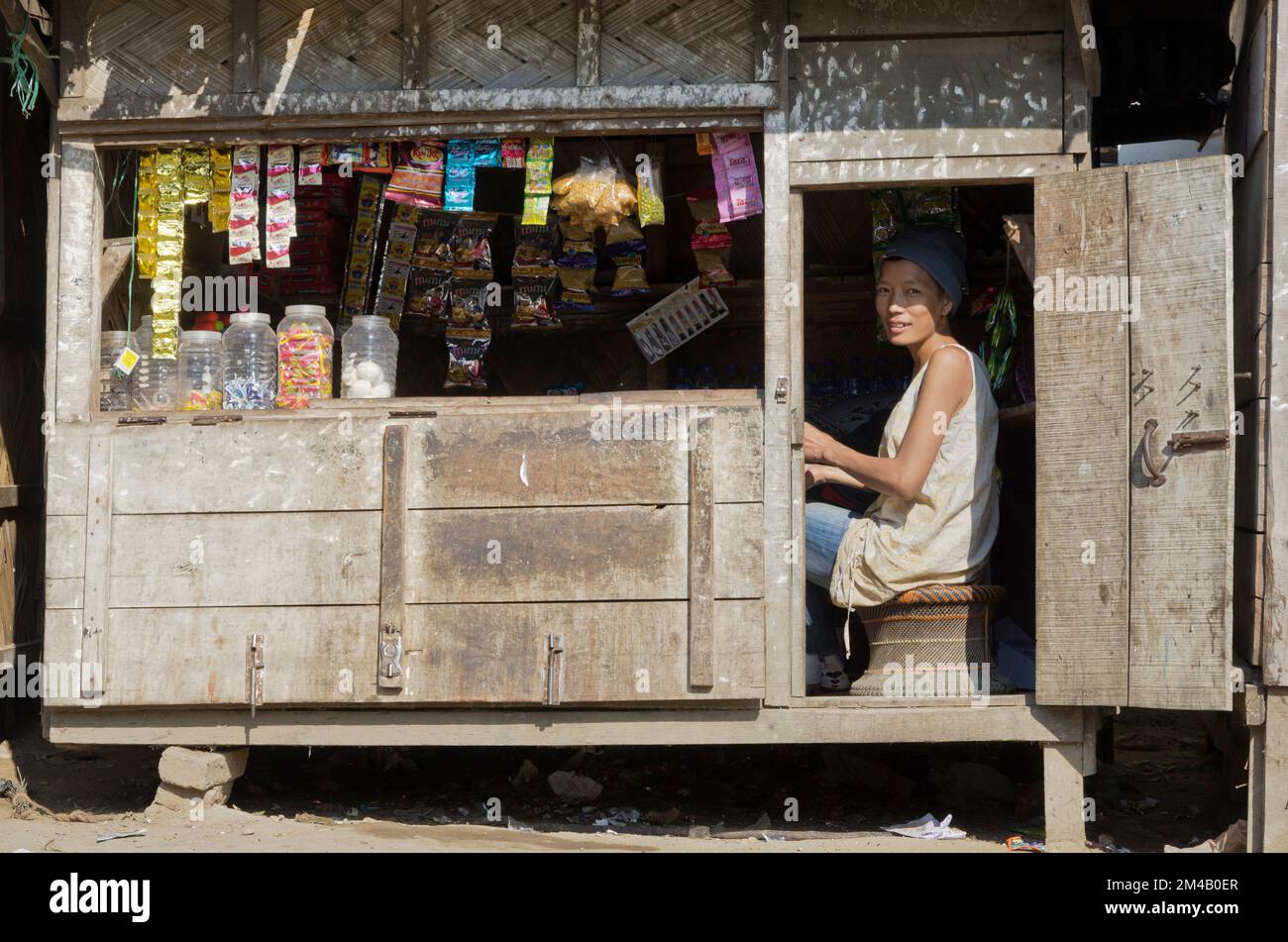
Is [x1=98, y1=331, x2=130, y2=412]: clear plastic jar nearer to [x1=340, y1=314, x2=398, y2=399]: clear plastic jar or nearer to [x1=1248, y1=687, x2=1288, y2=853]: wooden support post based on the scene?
[x1=340, y1=314, x2=398, y2=399]: clear plastic jar

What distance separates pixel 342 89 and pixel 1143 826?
14.7 ft

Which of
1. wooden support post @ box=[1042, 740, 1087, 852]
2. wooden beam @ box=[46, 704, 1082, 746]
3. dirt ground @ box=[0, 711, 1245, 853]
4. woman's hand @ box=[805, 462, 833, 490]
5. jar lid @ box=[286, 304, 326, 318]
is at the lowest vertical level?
dirt ground @ box=[0, 711, 1245, 853]

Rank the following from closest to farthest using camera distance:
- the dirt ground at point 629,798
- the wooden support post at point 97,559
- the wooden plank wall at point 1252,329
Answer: the wooden plank wall at point 1252,329
the dirt ground at point 629,798
the wooden support post at point 97,559

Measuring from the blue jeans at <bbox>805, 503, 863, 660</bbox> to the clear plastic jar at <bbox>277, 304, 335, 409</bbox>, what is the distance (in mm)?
2087

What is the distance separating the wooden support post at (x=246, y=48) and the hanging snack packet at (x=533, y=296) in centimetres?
163

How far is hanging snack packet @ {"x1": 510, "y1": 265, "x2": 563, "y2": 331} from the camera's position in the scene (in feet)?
20.7

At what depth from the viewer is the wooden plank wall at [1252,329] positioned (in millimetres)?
4648

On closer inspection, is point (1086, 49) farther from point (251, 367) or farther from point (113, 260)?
point (113, 260)

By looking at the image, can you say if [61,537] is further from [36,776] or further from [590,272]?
[590,272]

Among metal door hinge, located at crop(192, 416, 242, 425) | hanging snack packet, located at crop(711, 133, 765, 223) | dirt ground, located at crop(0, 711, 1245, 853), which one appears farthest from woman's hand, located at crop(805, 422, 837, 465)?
metal door hinge, located at crop(192, 416, 242, 425)

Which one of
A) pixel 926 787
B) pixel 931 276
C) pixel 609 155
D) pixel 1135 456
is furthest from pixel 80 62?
pixel 926 787

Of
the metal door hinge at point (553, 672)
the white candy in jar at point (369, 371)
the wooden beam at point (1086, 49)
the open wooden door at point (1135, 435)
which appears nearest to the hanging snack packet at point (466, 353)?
the white candy in jar at point (369, 371)

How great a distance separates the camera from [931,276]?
17.6 ft

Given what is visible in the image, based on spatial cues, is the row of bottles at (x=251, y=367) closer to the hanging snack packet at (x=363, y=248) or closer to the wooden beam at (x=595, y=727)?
the hanging snack packet at (x=363, y=248)
